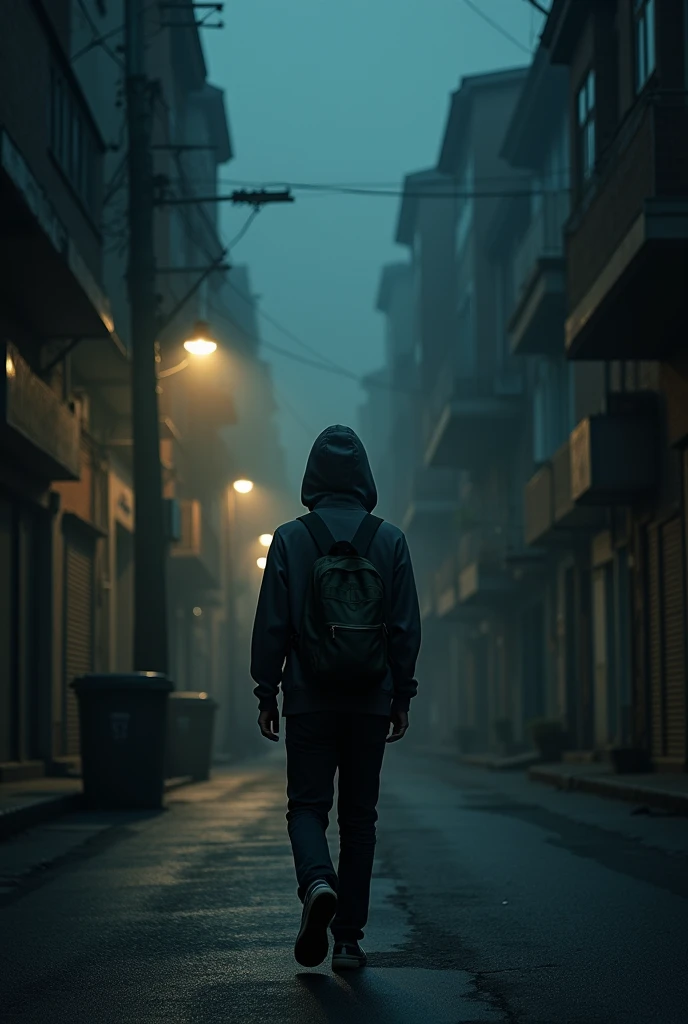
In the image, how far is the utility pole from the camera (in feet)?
63.4

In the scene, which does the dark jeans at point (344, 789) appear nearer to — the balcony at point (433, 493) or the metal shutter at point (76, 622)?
the metal shutter at point (76, 622)

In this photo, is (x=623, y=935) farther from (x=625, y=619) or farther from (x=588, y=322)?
(x=625, y=619)

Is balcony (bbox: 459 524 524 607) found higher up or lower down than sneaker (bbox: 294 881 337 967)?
higher up

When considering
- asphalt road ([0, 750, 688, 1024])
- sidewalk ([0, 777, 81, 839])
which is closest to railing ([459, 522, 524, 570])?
sidewalk ([0, 777, 81, 839])

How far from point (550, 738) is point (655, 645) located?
6.86 meters

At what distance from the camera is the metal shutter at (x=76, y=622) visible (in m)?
24.8

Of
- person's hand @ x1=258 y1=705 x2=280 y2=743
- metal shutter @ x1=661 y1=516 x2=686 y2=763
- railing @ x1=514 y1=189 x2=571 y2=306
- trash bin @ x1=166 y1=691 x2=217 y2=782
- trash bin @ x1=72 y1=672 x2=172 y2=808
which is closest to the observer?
person's hand @ x1=258 y1=705 x2=280 y2=743

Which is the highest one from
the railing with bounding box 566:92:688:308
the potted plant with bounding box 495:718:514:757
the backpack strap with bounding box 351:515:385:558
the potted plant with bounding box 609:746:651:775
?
the railing with bounding box 566:92:688:308

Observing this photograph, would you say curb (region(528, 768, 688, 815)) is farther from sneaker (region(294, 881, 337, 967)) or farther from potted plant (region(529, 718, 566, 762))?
sneaker (region(294, 881, 337, 967))

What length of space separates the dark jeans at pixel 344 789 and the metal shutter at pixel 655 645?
16834 mm

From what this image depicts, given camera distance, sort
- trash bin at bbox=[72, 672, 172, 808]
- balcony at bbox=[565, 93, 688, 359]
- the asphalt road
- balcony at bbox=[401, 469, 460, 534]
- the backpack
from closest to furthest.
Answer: the asphalt road
the backpack
trash bin at bbox=[72, 672, 172, 808]
balcony at bbox=[565, 93, 688, 359]
balcony at bbox=[401, 469, 460, 534]

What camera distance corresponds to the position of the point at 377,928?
7141mm

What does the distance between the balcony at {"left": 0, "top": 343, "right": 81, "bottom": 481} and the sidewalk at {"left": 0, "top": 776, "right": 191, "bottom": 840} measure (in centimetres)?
367

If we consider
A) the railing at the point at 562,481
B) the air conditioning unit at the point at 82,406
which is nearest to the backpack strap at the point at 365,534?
the air conditioning unit at the point at 82,406
